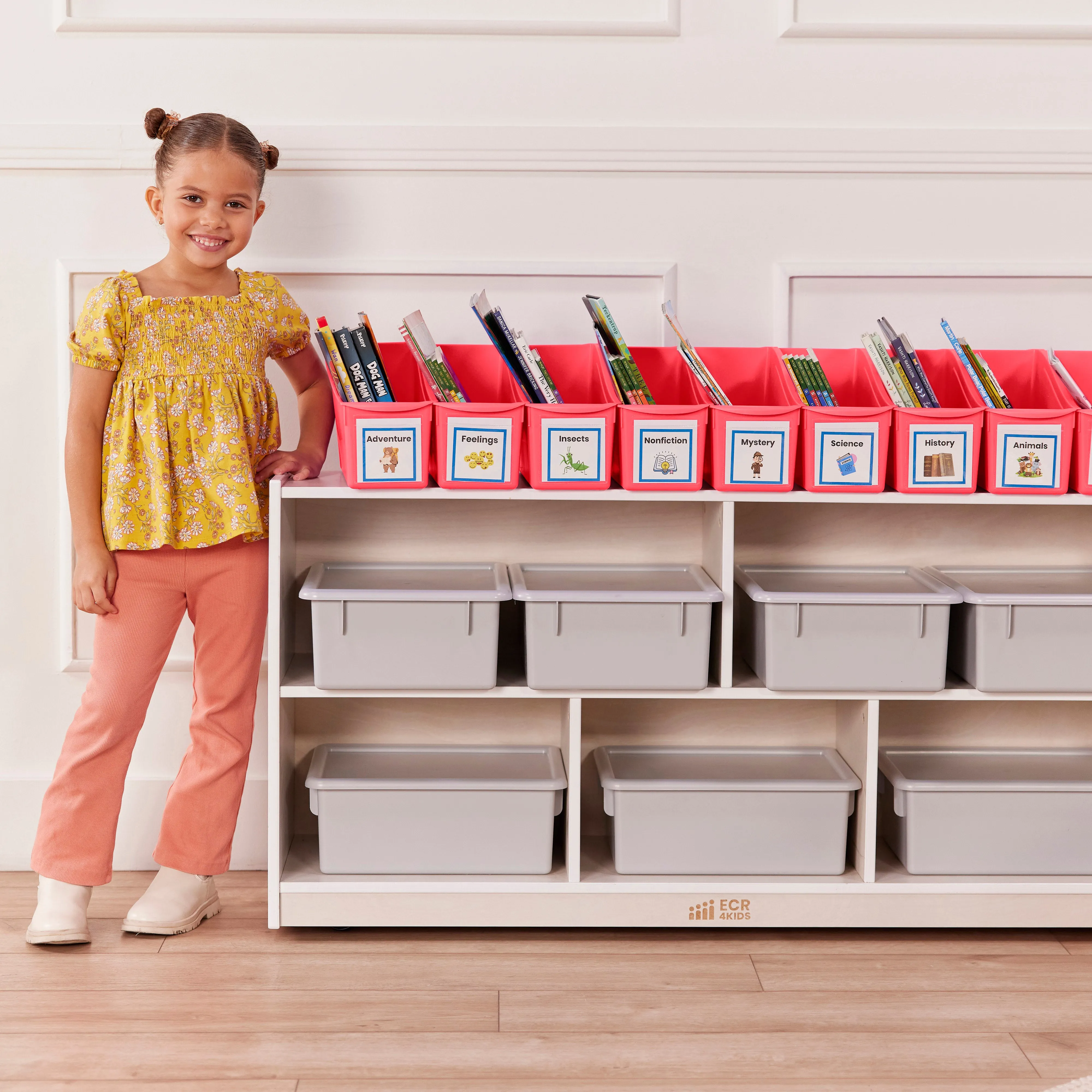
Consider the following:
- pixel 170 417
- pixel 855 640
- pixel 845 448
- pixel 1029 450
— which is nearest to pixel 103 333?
pixel 170 417

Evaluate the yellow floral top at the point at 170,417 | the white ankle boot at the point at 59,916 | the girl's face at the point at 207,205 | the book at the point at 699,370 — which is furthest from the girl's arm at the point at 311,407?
the white ankle boot at the point at 59,916

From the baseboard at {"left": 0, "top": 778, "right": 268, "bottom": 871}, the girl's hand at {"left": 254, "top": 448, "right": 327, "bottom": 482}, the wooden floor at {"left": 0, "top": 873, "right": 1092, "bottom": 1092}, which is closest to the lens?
the wooden floor at {"left": 0, "top": 873, "right": 1092, "bottom": 1092}

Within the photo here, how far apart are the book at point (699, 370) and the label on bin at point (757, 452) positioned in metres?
0.05

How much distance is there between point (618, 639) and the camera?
1.66m

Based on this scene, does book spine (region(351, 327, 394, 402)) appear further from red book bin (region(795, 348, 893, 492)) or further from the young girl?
red book bin (region(795, 348, 893, 492))

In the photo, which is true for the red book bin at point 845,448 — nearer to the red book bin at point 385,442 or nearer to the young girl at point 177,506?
the red book bin at point 385,442

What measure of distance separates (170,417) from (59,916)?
2.54ft

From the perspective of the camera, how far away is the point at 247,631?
1736 mm

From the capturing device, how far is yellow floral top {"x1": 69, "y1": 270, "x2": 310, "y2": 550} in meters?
1.60

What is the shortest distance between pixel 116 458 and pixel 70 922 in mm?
707

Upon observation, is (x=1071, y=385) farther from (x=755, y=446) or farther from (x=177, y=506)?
(x=177, y=506)

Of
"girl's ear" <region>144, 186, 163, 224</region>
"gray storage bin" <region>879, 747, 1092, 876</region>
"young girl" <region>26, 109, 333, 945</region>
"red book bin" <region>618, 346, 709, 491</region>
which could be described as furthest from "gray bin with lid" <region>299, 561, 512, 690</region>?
"gray storage bin" <region>879, 747, 1092, 876</region>

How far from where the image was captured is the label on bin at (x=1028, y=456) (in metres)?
1.62

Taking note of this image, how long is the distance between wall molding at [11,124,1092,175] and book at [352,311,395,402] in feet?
1.38
